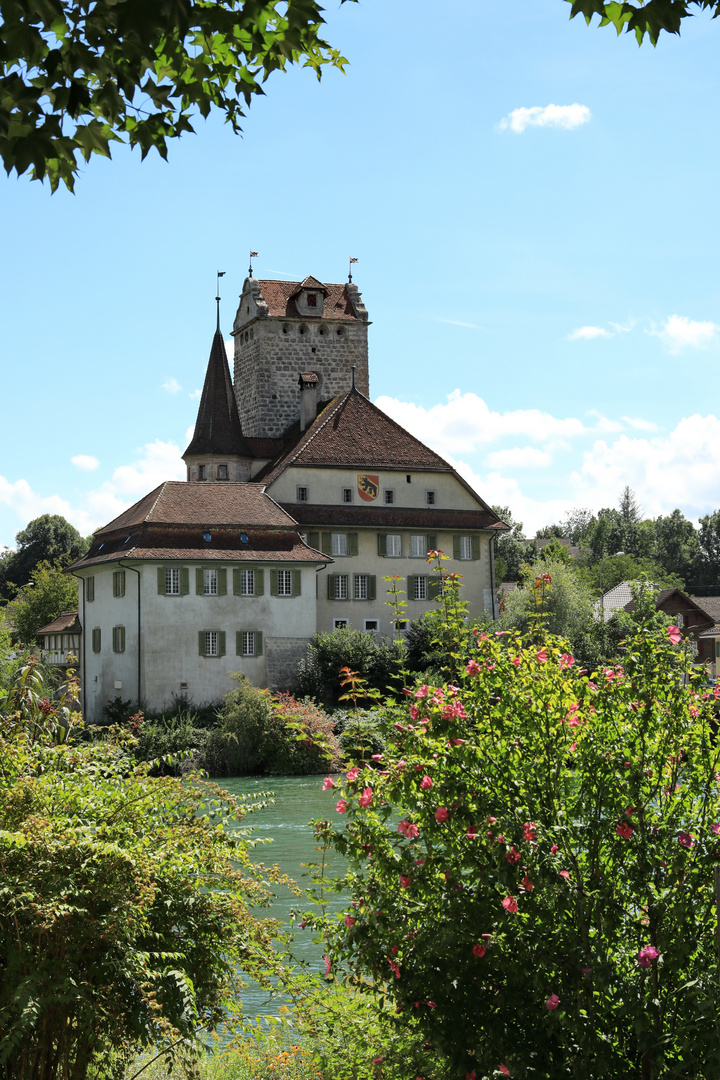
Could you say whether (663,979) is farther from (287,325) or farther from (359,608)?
(287,325)

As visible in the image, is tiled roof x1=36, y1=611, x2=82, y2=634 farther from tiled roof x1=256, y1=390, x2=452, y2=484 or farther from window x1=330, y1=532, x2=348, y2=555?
window x1=330, y1=532, x2=348, y2=555

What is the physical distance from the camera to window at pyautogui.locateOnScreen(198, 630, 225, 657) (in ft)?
141

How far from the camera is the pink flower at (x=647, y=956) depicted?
510cm

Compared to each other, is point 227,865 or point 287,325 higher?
point 287,325

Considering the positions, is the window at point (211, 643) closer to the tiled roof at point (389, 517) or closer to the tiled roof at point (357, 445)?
the tiled roof at point (389, 517)

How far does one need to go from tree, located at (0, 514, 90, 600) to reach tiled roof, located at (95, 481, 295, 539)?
2143 inches

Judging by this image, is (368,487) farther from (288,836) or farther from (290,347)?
(288,836)

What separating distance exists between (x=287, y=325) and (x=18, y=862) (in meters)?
55.4

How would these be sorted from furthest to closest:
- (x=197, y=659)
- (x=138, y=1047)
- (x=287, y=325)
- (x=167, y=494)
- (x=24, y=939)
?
(x=287, y=325)
(x=167, y=494)
(x=197, y=659)
(x=138, y=1047)
(x=24, y=939)

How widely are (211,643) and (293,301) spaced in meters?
23.4

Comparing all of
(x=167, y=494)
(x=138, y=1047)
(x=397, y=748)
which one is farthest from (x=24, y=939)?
(x=167, y=494)

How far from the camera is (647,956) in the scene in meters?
5.11

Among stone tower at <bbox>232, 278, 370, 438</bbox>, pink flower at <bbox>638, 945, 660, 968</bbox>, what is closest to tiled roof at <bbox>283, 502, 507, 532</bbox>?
stone tower at <bbox>232, 278, 370, 438</bbox>

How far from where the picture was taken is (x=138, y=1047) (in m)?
6.14
